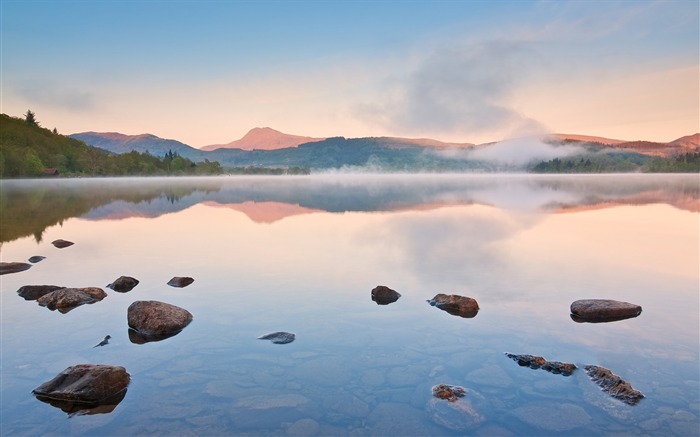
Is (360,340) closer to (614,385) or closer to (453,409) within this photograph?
(453,409)

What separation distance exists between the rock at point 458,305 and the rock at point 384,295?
165cm

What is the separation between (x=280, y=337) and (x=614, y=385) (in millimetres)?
8930

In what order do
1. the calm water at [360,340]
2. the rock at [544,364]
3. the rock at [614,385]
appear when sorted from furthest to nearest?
1. the rock at [544,364]
2. the rock at [614,385]
3. the calm water at [360,340]

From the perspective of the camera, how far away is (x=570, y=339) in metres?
13.7

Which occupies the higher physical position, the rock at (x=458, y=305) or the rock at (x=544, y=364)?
the rock at (x=458, y=305)

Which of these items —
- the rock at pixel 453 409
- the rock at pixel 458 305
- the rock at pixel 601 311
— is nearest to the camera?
the rock at pixel 453 409

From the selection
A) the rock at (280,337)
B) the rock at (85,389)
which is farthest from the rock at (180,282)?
the rock at (85,389)

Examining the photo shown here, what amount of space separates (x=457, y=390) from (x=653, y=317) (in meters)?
9.68

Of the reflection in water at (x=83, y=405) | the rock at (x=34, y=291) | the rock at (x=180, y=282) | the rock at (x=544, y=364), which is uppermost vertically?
the rock at (x=34, y=291)

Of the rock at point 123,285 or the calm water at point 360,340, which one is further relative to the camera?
the rock at point 123,285

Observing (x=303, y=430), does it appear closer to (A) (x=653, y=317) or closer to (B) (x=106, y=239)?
(A) (x=653, y=317)

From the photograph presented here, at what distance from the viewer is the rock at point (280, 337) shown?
1349 centimetres

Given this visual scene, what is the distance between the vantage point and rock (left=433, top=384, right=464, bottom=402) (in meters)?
10.2

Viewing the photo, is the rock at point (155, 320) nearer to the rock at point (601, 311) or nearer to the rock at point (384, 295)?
the rock at point (384, 295)
